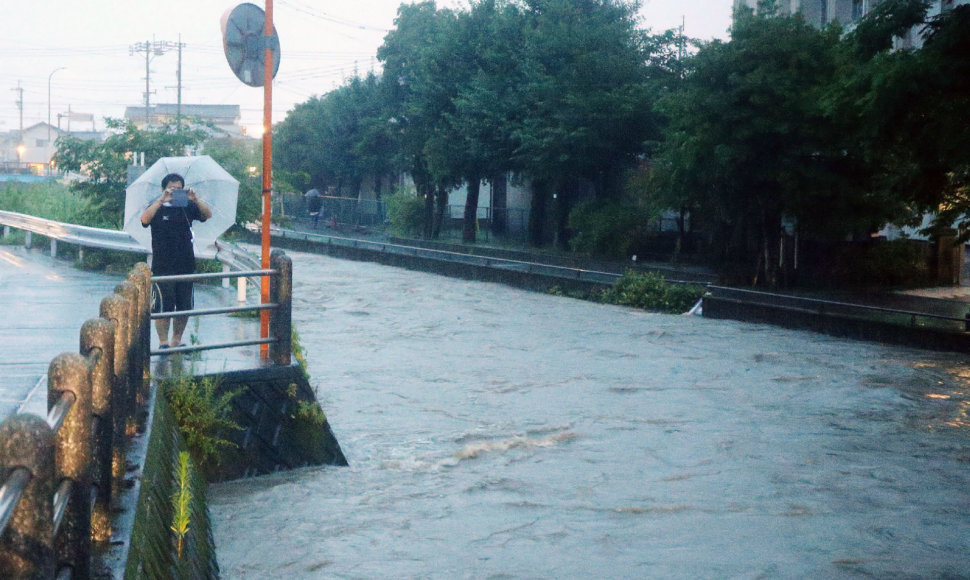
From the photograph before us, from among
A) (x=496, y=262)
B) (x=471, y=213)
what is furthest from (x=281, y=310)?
(x=471, y=213)

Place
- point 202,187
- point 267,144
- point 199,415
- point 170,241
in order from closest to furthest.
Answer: point 199,415 < point 267,144 < point 170,241 < point 202,187

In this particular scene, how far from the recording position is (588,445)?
11.6m

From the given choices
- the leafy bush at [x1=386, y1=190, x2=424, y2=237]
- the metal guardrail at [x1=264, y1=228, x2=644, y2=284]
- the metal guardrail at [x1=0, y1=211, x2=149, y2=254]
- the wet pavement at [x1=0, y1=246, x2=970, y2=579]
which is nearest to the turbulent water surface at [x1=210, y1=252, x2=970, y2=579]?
the wet pavement at [x1=0, y1=246, x2=970, y2=579]

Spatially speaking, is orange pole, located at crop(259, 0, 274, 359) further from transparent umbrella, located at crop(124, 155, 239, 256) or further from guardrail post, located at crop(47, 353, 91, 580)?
guardrail post, located at crop(47, 353, 91, 580)

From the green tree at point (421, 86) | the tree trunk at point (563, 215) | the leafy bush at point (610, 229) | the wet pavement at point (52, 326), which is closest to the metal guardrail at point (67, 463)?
the wet pavement at point (52, 326)

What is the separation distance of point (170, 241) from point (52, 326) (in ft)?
8.97

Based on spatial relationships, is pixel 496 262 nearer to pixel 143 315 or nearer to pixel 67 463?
pixel 143 315

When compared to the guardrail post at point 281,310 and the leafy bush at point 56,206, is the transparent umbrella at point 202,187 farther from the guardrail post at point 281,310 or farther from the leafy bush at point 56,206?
the leafy bush at point 56,206

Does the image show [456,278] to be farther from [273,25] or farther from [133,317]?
[133,317]

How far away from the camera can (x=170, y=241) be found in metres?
10.3

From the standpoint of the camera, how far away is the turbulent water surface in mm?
8133

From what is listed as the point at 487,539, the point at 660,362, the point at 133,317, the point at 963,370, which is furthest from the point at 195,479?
the point at 963,370

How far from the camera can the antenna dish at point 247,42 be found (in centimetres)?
1030

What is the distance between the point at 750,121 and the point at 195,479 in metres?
19.8
